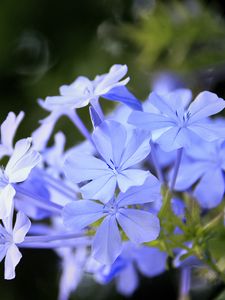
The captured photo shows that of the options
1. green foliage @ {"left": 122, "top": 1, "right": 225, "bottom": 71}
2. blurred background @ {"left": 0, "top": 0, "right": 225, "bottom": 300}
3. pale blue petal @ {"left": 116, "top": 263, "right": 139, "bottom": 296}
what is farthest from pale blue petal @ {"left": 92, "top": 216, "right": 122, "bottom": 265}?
green foliage @ {"left": 122, "top": 1, "right": 225, "bottom": 71}

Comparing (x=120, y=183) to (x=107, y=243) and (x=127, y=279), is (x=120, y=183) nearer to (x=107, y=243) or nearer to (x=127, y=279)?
(x=107, y=243)

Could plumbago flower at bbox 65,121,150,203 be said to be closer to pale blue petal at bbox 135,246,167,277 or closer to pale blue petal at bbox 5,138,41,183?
pale blue petal at bbox 5,138,41,183

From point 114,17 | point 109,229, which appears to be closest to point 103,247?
point 109,229

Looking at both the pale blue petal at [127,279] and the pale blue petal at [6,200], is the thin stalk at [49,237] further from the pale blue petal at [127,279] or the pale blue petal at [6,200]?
the pale blue petal at [127,279]

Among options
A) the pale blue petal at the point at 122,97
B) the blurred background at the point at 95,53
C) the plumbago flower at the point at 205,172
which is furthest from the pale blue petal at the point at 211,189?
the blurred background at the point at 95,53

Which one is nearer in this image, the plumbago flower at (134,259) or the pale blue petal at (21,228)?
the pale blue petal at (21,228)

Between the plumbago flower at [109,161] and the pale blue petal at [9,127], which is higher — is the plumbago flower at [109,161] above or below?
below

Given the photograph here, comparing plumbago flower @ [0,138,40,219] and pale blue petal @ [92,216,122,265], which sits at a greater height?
plumbago flower @ [0,138,40,219]
